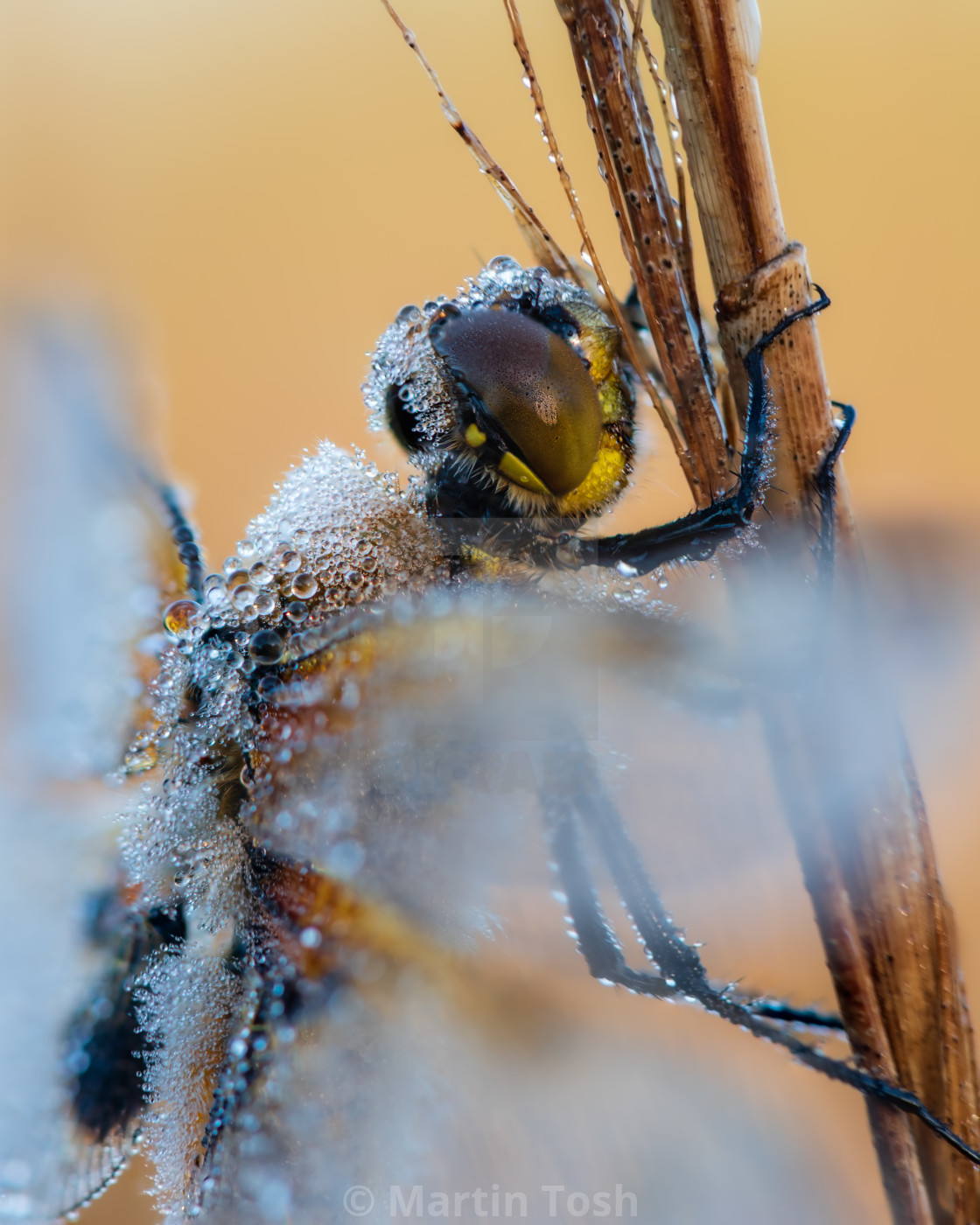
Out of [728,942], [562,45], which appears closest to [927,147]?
[562,45]

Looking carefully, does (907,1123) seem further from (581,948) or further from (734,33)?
(734,33)

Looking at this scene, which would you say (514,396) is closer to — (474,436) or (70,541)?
(474,436)

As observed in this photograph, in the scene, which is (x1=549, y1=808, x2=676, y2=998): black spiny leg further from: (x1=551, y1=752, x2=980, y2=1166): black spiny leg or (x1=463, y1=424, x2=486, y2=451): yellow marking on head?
(x1=463, y1=424, x2=486, y2=451): yellow marking on head

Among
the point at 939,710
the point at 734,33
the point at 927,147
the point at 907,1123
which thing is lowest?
the point at 907,1123

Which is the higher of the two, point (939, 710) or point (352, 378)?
point (352, 378)

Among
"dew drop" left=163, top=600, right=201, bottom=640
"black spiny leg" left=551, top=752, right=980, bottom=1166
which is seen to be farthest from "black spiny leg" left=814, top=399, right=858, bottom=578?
"dew drop" left=163, top=600, right=201, bottom=640

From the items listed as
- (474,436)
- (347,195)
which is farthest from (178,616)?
(347,195)
